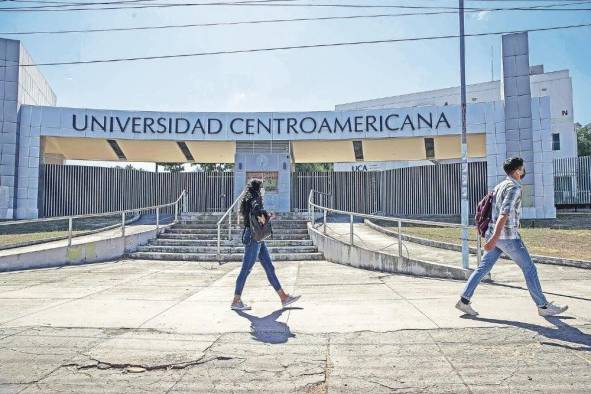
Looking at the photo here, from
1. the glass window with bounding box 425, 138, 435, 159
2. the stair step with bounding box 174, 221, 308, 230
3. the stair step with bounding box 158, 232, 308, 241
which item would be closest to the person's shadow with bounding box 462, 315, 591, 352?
the stair step with bounding box 158, 232, 308, 241

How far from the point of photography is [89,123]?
56.3 ft

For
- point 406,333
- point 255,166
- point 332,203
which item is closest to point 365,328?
point 406,333

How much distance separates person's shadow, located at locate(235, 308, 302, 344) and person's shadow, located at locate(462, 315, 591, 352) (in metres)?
1.95

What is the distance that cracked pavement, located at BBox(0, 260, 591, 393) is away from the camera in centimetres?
283

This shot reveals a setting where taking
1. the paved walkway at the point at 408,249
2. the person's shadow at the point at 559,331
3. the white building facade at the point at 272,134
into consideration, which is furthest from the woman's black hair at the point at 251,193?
the white building facade at the point at 272,134

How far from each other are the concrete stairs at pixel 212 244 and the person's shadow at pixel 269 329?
5.86 metres

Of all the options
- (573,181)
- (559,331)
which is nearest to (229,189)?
(573,181)

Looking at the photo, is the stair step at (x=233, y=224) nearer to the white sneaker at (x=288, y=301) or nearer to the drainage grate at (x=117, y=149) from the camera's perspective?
the drainage grate at (x=117, y=149)

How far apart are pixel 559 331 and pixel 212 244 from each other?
925cm

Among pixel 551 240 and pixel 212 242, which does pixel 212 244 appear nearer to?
pixel 212 242

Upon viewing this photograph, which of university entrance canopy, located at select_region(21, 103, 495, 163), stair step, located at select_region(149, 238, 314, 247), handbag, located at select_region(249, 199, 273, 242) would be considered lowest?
stair step, located at select_region(149, 238, 314, 247)

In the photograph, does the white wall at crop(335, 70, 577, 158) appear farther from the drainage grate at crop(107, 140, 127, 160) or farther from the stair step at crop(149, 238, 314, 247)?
the drainage grate at crop(107, 140, 127, 160)

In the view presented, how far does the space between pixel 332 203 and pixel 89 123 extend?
11423 millimetres

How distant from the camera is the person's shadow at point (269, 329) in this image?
3.80 m
